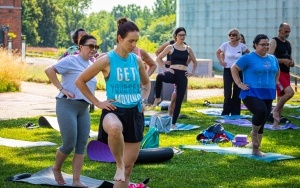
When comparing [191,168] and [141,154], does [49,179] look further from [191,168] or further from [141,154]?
[191,168]

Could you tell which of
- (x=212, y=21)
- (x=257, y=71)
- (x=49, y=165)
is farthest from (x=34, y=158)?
(x=212, y=21)

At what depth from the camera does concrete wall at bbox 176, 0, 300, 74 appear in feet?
147

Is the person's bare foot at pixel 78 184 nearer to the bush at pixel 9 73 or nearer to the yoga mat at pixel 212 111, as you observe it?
the yoga mat at pixel 212 111

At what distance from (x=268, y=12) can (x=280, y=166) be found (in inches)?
1436

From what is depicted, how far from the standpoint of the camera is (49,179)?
9.48 m

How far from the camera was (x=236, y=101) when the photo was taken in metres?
18.4

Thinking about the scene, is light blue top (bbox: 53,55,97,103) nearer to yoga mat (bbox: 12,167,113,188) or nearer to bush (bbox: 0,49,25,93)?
yoga mat (bbox: 12,167,113,188)

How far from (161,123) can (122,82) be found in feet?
22.0

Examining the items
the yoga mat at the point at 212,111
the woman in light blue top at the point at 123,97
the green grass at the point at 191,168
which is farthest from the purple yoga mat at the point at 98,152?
the yoga mat at the point at 212,111

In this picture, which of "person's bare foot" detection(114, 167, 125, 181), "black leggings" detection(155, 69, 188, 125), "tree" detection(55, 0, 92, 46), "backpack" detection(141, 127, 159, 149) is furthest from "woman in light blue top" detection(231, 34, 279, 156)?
"tree" detection(55, 0, 92, 46)

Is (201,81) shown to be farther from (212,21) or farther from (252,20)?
(212,21)

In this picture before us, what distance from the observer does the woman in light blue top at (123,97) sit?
7727 millimetres

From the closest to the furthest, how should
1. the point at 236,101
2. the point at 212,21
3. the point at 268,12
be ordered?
the point at 236,101 → the point at 268,12 → the point at 212,21

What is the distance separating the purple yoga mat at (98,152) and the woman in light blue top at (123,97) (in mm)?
3225
